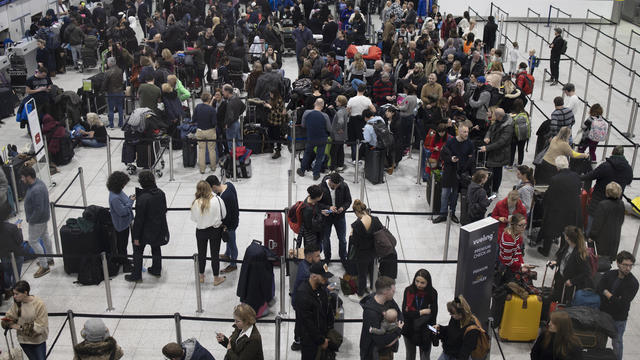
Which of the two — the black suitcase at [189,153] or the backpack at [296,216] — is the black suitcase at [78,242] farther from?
the black suitcase at [189,153]

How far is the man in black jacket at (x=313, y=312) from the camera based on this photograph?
7.73m

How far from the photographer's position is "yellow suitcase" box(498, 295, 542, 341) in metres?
8.96

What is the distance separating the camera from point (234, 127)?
1416cm

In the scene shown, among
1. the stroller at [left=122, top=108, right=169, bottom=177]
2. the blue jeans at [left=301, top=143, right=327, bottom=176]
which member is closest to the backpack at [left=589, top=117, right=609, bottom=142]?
the blue jeans at [left=301, top=143, right=327, bottom=176]

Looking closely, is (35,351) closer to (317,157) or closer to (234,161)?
(234,161)

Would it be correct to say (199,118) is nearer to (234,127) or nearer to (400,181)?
(234,127)

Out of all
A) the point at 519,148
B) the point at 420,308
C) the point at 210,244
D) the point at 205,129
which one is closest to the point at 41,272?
the point at 210,244

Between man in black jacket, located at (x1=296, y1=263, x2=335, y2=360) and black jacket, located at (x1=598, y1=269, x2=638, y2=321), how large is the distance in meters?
3.31

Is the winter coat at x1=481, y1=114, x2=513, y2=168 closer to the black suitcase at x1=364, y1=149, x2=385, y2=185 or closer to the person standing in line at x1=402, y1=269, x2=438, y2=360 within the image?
the black suitcase at x1=364, y1=149, x2=385, y2=185

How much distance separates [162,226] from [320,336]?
3282 millimetres

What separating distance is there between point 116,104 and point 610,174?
10.5m

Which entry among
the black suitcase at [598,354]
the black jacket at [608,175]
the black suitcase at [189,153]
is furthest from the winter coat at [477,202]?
the black suitcase at [189,153]

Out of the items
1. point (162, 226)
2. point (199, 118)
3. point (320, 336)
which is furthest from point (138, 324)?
point (199, 118)

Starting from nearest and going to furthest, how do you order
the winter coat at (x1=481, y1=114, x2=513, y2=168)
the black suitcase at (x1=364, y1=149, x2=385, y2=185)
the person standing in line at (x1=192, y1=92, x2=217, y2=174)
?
the winter coat at (x1=481, y1=114, x2=513, y2=168) → the black suitcase at (x1=364, y1=149, x2=385, y2=185) → the person standing in line at (x1=192, y1=92, x2=217, y2=174)
